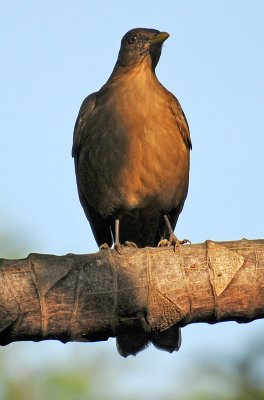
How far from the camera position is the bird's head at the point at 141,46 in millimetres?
7344

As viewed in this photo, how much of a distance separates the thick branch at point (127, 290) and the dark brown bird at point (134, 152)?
207cm

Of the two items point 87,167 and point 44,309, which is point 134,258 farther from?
point 87,167

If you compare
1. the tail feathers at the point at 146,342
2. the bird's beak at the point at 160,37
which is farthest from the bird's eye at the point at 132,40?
the tail feathers at the point at 146,342

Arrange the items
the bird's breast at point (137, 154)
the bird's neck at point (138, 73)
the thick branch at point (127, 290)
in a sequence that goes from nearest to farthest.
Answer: the thick branch at point (127, 290) → the bird's breast at point (137, 154) → the bird's neck at point (138, 73)

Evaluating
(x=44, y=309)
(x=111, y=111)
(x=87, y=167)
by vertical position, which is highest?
(x=111, y=111)

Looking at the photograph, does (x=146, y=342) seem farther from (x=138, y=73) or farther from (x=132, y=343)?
(x=138, y=73)

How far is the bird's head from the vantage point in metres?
7.34

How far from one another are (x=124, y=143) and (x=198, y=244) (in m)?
2.51

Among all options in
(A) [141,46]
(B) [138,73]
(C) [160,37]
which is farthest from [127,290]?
(A) [141,46]

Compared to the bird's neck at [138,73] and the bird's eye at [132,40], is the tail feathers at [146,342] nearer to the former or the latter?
the bird's neck at [138,73]

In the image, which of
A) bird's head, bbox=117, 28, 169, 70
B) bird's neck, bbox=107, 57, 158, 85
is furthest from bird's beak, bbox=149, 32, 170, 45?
bird's neck, bbox=107, 57, 158, 85

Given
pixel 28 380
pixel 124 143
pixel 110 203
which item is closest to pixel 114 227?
pixel 110 203

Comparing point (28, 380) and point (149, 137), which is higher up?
point (149, 137)

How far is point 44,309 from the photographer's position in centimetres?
404
